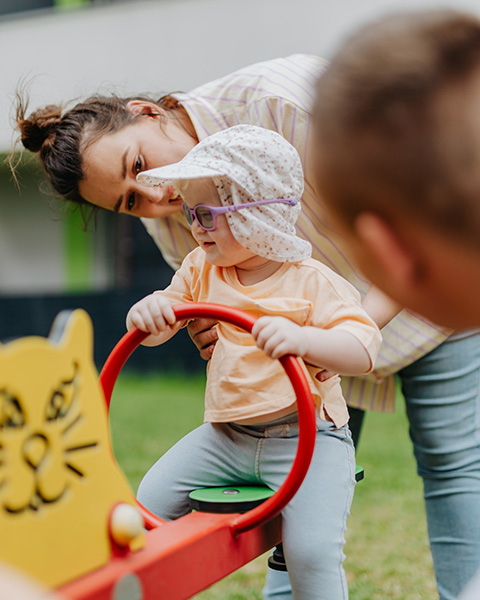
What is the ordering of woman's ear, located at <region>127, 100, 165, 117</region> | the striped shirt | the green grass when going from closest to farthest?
the striped shirt
woman's ear, located at <region>127, 100, 165, 117</region>
the green grass

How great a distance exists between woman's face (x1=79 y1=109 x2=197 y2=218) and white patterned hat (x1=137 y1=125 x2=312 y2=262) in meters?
0.35

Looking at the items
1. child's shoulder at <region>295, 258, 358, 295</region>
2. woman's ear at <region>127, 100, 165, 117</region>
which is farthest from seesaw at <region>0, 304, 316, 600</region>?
woman's ear at <region>127, 100, 165, 117</region>

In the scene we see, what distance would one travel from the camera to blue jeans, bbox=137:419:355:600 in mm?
1241

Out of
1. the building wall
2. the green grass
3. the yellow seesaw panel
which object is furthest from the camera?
the building wall

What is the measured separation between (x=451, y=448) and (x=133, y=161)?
1.03 metres

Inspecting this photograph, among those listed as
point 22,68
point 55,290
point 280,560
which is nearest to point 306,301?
point 280,560

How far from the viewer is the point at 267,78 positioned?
5.69 ft

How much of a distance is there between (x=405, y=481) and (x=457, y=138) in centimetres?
302

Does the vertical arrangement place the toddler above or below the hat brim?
below

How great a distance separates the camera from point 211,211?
4.22 ft

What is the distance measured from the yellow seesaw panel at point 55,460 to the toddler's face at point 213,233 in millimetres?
403

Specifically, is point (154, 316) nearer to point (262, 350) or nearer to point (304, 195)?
point (262, 350)

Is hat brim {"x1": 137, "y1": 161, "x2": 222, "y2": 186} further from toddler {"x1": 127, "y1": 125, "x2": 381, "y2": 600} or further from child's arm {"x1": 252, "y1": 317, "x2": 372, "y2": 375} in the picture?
child's arm {"x1": 252, "y1": 317, "x2": 372, "y2": 375}

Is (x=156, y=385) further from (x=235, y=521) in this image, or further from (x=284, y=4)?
(x=235, y=521)
